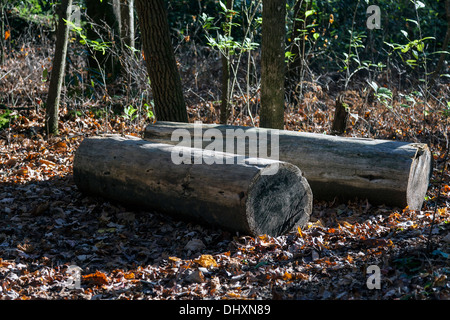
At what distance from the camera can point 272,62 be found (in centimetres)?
682

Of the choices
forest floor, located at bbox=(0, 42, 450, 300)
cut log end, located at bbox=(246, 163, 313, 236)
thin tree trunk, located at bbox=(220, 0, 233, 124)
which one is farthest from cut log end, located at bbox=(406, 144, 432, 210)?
thin tree trunk, located at bbox=(220, 0, 233, 124)

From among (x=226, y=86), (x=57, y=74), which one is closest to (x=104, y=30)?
(x=57, y=74)

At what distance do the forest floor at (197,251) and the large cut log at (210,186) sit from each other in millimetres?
190

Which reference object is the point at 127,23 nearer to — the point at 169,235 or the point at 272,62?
the point at 272,62

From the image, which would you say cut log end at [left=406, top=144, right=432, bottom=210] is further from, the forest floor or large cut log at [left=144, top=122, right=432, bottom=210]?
the forest floor

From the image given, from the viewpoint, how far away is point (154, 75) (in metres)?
7.29

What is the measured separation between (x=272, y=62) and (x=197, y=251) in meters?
3.37

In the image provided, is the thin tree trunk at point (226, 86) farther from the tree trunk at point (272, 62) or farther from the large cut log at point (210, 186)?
the large cut log at point (210, 186)

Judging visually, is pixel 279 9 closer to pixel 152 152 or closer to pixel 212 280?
pixel 152 152

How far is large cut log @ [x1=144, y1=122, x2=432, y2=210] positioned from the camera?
536 cm

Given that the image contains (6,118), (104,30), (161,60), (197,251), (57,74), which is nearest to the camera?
(197,251)

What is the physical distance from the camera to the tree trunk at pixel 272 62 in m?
6.59

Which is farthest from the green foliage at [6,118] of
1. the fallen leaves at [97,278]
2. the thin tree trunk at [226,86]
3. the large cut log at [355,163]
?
the fallen leaves at [97,278]

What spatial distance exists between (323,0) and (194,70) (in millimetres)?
4805
